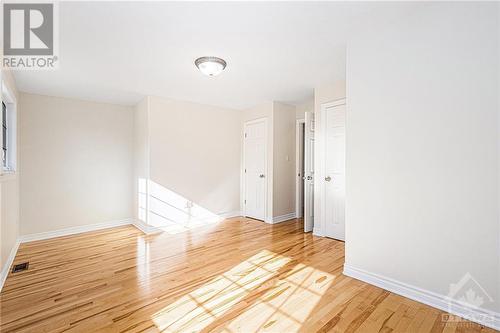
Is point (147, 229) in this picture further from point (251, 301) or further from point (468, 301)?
point (468, 301)

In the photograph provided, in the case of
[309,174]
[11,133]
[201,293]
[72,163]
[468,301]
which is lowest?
[201,293]

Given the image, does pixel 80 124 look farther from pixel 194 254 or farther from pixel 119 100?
pixel 194 254

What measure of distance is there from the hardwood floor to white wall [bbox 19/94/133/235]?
81 cm

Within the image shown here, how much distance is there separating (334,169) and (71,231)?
15.1 ft

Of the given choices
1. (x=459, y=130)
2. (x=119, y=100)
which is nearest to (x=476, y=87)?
(x=459, y=130)

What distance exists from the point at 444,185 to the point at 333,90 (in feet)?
6.97

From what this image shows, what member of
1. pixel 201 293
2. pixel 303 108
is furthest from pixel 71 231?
pixel 303 108

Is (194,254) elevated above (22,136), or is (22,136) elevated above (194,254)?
(22,136)

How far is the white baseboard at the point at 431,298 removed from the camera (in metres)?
1.70

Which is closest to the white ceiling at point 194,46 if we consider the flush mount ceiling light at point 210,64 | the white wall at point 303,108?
the flush mount ceiling light at point 210,64

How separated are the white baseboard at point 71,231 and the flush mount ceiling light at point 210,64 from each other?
3559 mm

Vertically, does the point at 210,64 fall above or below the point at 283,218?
above

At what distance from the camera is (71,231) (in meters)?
4.13

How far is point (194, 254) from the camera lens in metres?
3.13
